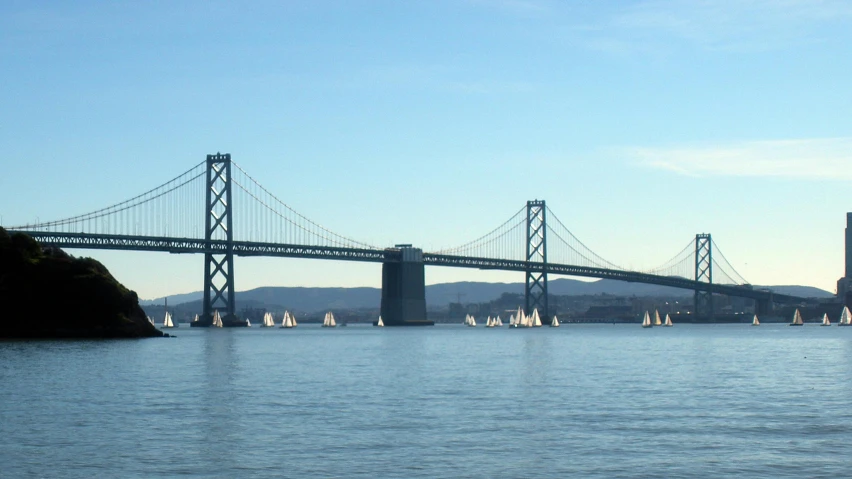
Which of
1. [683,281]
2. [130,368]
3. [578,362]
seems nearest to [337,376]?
[130,368]

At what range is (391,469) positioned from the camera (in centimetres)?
1792

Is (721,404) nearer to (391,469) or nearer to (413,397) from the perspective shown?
(413,397)

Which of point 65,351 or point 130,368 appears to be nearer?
point 130,368

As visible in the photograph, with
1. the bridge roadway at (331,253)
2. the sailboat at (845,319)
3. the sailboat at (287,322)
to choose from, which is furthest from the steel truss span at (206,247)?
the sailboat at (845,319)

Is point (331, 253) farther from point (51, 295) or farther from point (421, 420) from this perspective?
point (421, 420)

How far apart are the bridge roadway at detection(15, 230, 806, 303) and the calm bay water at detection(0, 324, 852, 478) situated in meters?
43.8

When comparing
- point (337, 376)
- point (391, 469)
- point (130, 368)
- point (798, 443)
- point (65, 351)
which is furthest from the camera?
point (65, 351)

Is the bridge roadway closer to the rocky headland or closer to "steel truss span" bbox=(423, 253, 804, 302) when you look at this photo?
"steel truss span" bbox=(423, 253, 804, 302)

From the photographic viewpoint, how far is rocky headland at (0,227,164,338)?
63.7m

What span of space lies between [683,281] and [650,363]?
96.8m

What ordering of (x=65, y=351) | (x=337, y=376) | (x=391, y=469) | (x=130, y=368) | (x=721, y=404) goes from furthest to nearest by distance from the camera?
(x=65, y=351) → (x=130, y=368) → (x=337, y=376) → (x=721, y=404) → (x=391, y=469)

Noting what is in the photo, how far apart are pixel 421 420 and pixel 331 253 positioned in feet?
258

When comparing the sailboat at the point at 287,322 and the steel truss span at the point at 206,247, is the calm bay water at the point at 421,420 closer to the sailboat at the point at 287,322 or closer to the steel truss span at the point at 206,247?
the steel truss span at the point at 206,247

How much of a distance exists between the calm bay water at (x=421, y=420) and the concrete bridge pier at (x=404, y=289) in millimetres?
68741
